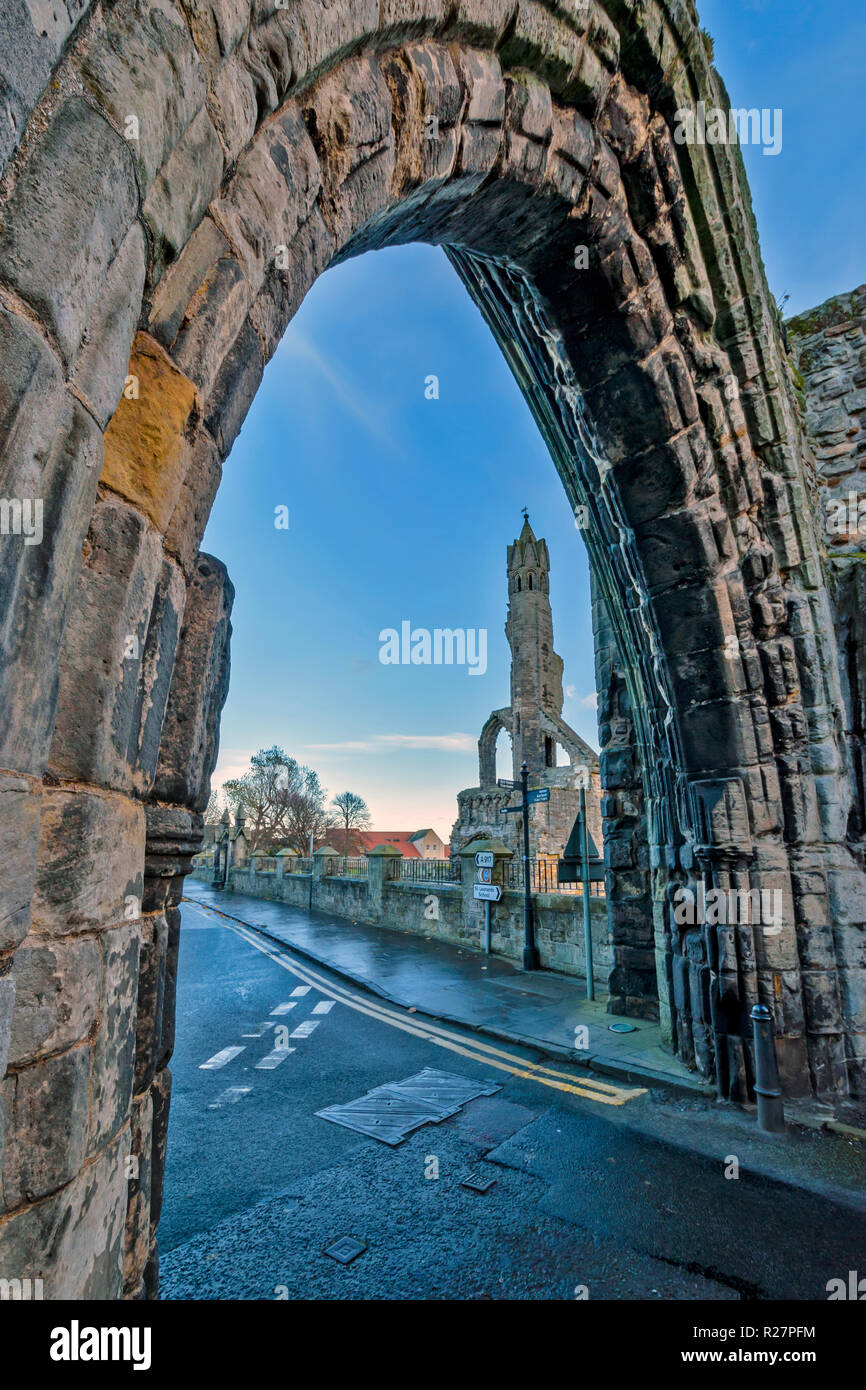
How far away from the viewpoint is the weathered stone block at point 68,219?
3.03ft

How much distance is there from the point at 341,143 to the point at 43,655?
6.38ft

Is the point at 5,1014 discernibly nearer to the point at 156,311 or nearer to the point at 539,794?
the point at 156,311

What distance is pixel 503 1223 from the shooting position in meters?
3.15

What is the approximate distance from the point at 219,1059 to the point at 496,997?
3654 mm

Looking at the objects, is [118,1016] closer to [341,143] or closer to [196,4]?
[196,4]

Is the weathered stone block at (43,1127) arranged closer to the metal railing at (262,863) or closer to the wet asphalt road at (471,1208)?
the wet asphalt road at (471,1208)

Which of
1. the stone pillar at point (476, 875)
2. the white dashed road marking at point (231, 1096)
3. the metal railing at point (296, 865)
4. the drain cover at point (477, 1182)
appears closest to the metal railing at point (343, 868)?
the metal railing at point (296, 865)

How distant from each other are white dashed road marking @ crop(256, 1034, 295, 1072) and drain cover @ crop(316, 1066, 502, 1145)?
118 cm

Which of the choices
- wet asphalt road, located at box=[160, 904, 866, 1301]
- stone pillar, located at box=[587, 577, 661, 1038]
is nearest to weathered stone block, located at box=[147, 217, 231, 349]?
wet asphalt road, located at box=[160, 904, 866, 1301]

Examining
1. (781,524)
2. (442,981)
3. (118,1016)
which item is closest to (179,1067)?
(442,981)

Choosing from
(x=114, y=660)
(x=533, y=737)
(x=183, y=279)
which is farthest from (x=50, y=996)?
(x=533, y=737)

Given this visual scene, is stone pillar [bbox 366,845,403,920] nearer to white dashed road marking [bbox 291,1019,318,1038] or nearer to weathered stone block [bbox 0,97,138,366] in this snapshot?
white dashed road marking [bbox 291,1019,318,1038]

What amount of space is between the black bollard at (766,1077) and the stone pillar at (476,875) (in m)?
7.33

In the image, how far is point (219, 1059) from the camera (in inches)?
230
